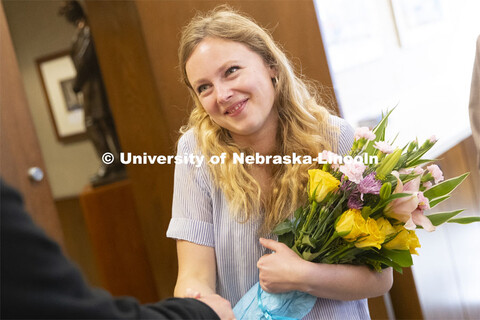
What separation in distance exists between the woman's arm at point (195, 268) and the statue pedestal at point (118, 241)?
5.67 ft

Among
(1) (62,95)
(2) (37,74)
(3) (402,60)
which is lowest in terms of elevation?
(3) (402,60)

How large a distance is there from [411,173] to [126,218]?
218cm

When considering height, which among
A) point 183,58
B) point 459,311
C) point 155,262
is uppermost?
point 183,58

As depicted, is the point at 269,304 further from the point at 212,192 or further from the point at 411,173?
the point at 411,173

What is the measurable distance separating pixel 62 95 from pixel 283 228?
4.21 m

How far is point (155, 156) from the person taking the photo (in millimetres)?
2340

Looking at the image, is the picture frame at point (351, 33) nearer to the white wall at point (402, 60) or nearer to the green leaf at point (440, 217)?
the white wall at point (402, 60)

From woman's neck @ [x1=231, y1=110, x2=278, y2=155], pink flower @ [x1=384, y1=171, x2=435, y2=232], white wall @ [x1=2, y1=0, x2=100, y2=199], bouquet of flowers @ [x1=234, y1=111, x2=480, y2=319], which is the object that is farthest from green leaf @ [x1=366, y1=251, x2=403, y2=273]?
white wall @ [x1=2, y1=0, x2=100, y2=199]

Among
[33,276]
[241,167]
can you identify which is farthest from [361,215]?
[33,276]

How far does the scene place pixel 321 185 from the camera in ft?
3.90

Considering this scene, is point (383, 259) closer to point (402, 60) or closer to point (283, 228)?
point (283, 228)

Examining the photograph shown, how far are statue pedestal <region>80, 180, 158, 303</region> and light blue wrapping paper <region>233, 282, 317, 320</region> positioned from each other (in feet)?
6.00

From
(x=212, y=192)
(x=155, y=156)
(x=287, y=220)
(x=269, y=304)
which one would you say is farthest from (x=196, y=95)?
(x=155, y=156)

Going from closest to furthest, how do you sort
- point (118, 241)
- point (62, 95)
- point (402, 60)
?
1. point (118, 241)
2. point (402, 60)
3. point (62, 95)
